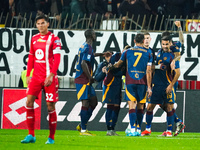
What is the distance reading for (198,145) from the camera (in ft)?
27.6

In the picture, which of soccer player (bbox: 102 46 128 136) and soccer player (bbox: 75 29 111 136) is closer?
soccer player (bbox: 75 29 111 136)

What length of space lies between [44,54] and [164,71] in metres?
3.58

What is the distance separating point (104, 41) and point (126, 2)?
6.70ft

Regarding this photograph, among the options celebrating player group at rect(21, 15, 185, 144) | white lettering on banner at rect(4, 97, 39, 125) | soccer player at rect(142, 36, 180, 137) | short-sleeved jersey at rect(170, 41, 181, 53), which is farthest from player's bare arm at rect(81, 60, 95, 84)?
white lettering on banner at rect(4, 97, 39, 125)

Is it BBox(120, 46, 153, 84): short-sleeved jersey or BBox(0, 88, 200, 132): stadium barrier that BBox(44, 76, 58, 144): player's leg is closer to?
BBox(120, 46, 153, 84): short-sleeved jersey

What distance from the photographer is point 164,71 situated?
11070mm

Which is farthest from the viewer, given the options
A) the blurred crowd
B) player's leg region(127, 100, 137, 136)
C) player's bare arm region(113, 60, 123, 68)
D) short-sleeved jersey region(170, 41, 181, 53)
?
the blurred crowd

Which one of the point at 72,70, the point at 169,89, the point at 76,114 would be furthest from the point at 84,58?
the point at 72,70

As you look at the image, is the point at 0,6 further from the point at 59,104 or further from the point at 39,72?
the point at 39,72

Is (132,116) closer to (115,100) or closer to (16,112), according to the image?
(115,100)

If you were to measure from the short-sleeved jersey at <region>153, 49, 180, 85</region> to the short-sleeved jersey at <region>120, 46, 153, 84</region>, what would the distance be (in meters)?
0.64

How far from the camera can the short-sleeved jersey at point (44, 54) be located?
8.15 m

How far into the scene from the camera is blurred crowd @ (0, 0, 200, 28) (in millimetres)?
15945

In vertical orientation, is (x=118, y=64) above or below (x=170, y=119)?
→ above
